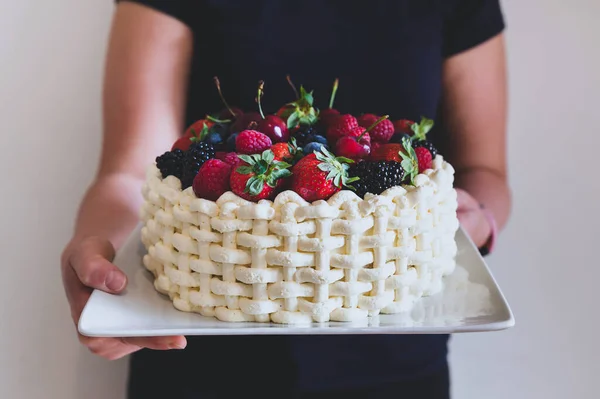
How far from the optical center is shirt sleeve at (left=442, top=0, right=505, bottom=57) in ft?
3.95

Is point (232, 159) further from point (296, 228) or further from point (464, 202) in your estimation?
point (464, 202)

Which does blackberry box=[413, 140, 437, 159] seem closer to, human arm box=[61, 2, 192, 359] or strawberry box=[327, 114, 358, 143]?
strawberry box=[327, 114, 358, 143]

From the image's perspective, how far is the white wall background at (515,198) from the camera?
1.43m

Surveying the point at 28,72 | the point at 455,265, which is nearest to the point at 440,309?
the point at 455,265

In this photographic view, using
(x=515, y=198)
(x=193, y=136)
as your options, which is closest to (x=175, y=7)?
(x=193, y=136)

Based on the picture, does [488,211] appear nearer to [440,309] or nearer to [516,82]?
[440,309]

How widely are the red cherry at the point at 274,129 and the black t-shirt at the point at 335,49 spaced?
331 millimetres

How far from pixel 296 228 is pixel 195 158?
0.16 metres

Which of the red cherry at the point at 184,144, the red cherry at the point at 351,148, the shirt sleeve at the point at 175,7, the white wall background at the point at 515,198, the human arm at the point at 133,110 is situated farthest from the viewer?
the white wall background at the point at 515,198

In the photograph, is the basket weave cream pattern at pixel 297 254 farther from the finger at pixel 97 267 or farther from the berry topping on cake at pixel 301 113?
the berry topping on cake at pixel 301 113

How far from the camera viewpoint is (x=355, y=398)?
1097 mm

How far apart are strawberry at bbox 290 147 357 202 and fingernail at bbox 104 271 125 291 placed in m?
0.24

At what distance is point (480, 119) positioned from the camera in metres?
1.24

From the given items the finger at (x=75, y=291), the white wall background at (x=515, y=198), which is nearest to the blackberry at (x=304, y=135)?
the finger at (x=75, y=291)
